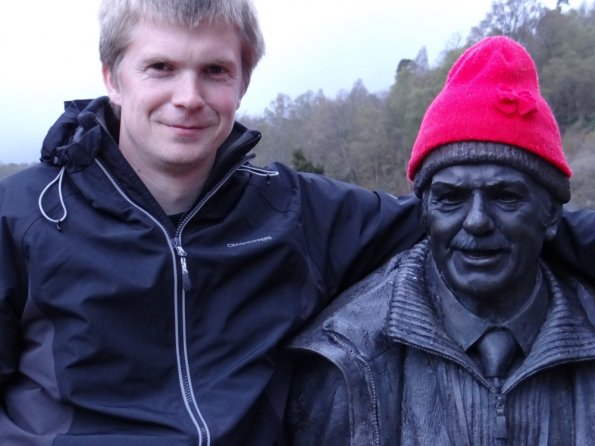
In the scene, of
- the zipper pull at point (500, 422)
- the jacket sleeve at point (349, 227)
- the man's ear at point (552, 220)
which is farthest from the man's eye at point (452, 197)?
the zipper pull at point (500, 422)

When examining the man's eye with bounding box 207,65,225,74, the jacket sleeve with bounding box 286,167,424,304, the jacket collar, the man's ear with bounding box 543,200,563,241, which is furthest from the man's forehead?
the man's eye with bounding box 207,65,225,74

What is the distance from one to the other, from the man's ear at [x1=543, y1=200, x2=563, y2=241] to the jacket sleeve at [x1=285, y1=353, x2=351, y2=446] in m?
0.79

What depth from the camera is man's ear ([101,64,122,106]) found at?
270cm

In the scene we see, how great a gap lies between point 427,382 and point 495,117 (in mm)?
837

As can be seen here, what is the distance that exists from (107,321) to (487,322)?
116 centimetres

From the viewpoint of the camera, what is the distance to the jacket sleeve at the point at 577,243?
2859 millimetres

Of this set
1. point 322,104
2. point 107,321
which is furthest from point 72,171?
point 322,104

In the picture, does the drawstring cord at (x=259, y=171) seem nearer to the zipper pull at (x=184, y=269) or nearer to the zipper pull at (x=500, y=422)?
the zipper pull at (x=184, y=269)

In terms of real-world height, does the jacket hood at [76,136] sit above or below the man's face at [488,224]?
above

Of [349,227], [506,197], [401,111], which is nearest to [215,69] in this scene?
[349,227]

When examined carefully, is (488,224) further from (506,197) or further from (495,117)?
(495,117)

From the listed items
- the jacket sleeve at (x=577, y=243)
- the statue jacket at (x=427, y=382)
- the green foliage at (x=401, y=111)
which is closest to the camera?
the statue jacket at (x=427, y=382)

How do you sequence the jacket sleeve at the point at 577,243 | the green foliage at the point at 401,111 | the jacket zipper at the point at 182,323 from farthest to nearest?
the green foliage at the point at 401,111, the jacket sleeve at the point at 577,243, the jacket zipper at the point at 182,323

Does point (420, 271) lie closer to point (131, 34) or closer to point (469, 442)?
point (469, 442)
